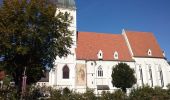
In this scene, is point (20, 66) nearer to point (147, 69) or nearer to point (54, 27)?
point (54, 27)

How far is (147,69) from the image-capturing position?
48062 mm

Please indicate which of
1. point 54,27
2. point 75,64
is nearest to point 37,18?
Result: point 54,27

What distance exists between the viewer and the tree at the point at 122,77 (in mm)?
41562

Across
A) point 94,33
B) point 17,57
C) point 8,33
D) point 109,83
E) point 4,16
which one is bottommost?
point 109,83

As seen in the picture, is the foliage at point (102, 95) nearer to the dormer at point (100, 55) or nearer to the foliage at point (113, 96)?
the foliage at point (113, 96)

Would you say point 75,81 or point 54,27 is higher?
point 54,27

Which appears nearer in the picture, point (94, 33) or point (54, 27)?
point (54, 27)

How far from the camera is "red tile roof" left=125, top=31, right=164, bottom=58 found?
49.5 metres

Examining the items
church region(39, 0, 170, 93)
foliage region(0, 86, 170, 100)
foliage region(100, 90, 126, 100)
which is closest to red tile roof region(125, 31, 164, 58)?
church region(39, 0, 170, 93)

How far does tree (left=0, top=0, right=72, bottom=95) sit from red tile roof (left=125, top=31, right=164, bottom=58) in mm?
26534

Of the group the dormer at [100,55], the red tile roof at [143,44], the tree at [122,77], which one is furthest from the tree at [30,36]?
the red tile roof at [143,44]

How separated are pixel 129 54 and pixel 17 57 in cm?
2999

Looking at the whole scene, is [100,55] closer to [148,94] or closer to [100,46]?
[100,46]

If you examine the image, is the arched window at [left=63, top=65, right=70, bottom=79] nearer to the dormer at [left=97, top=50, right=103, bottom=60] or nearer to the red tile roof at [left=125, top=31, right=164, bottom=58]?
the dormer at [left=97, top=50, right=103, bottom=60]
